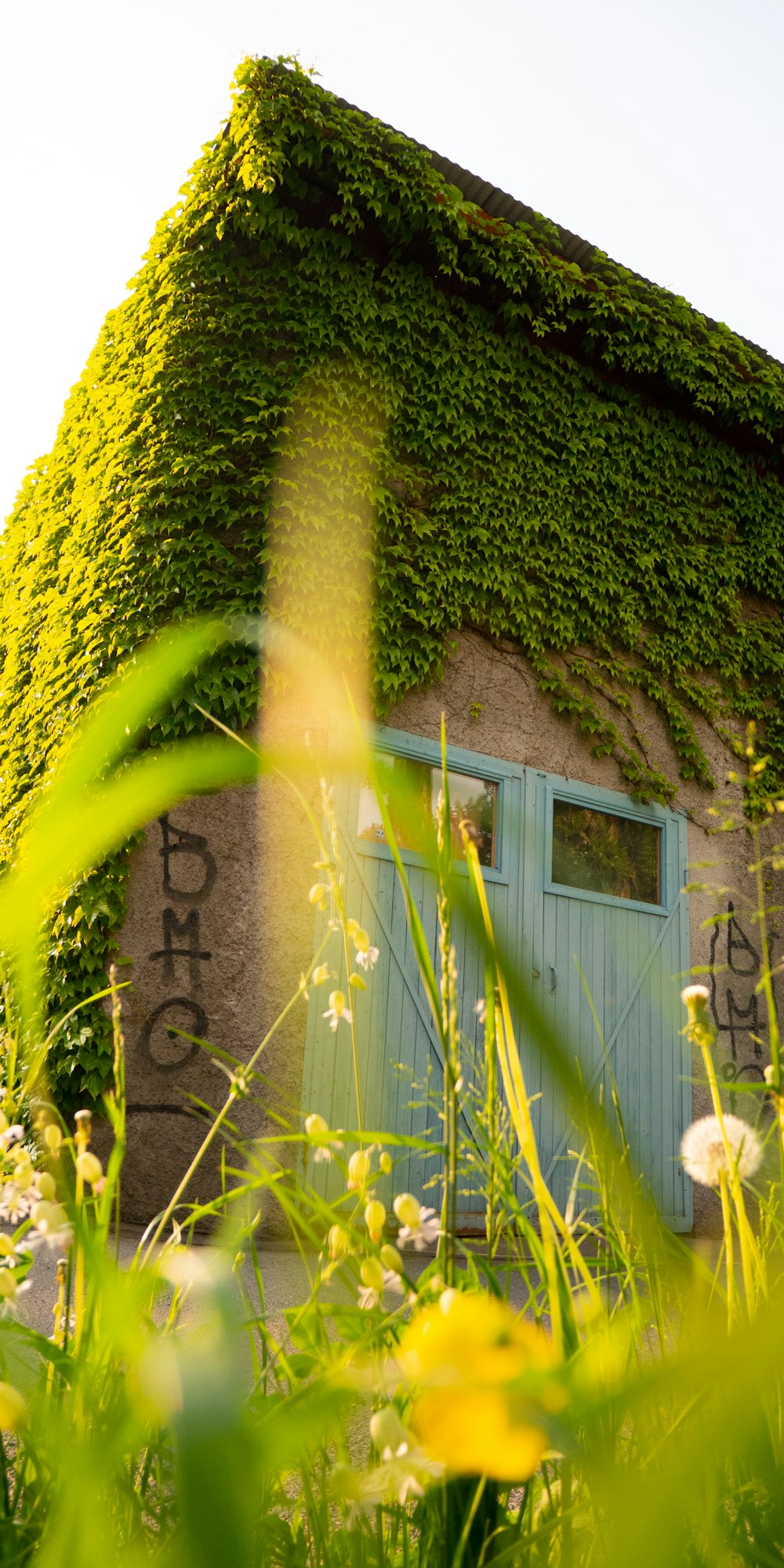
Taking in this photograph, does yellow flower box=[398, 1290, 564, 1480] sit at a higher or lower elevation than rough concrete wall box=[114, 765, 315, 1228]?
lower

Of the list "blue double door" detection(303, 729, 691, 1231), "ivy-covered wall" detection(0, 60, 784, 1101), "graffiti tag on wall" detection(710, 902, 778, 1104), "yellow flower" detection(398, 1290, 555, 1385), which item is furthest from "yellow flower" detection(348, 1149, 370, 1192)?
"graffiti tag on wall" detection(710, 902, 778, 1104)

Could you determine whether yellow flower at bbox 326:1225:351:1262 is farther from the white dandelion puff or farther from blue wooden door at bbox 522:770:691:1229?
blue wooden door at bbox 522:770:691:1229

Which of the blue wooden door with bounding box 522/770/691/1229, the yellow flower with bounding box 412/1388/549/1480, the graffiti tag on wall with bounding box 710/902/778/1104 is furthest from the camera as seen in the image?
the graffiti tag on wall with bounding box 710/902/778/1104

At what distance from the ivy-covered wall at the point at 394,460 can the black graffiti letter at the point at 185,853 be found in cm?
23

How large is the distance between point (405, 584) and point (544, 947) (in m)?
2.08

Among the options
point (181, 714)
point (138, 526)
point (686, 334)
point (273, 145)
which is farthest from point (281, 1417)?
point (686, 334)

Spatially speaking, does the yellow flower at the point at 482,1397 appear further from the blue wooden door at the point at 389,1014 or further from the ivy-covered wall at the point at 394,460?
the ivy-covered wall at the point at 394,460

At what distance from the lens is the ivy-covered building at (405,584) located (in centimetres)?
448

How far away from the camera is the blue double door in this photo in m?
4.54

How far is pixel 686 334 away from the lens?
6695 mm

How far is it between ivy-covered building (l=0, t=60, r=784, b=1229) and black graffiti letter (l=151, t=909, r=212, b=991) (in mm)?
13

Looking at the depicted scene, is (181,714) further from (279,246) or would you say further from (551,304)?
(551,304)

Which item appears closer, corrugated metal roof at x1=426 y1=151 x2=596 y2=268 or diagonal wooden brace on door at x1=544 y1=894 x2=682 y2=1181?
diagonal wooden brace on door at x1=544 y1=894 x2=682 y2=1181

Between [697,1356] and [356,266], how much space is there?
6.15 metres
